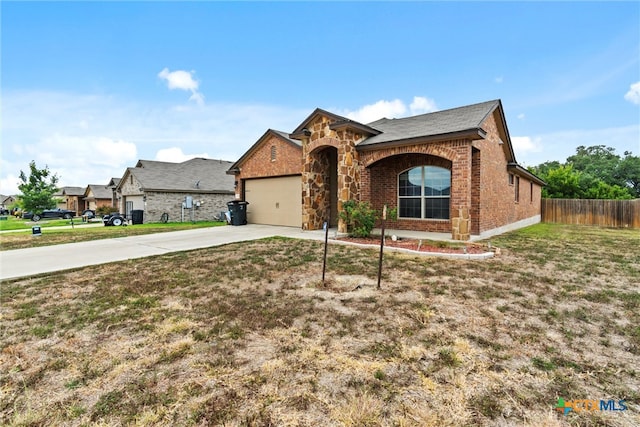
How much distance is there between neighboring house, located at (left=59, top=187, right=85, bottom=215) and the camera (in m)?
41.1

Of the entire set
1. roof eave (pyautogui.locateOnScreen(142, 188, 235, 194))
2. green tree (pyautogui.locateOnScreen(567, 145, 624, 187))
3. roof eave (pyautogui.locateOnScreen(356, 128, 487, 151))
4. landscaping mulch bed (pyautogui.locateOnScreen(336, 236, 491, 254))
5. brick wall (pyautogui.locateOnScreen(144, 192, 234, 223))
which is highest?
green tree (pyautogui.locateOnScreen(567, 145, 624, 187))

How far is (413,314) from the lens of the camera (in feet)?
11.5

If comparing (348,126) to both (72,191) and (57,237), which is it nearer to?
(57,237)

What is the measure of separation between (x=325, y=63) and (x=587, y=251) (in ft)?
47.0

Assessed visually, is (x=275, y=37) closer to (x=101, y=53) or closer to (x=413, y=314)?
(x=101, y=53)

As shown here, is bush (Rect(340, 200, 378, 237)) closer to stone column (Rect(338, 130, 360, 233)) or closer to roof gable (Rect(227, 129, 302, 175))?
stone column (Rect(338, 130, 360, 233))

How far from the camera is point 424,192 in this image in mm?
10695

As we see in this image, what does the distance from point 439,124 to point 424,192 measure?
7.99 ft

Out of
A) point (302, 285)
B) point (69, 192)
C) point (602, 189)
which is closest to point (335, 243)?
point (302, 285)

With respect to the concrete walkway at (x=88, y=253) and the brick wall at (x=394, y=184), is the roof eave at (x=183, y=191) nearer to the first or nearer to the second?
the concrete walkway at (x=88, y=253)

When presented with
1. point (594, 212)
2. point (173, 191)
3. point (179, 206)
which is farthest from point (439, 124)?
point (179, 206)

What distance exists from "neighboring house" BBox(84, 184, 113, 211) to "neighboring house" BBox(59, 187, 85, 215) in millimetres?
2053

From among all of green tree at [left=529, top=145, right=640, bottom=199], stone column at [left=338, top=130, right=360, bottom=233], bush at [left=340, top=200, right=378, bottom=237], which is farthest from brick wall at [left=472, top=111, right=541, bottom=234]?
green tree at [left=529, top=145, right=640, bottom=199]

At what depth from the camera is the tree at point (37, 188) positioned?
29.0 meters
